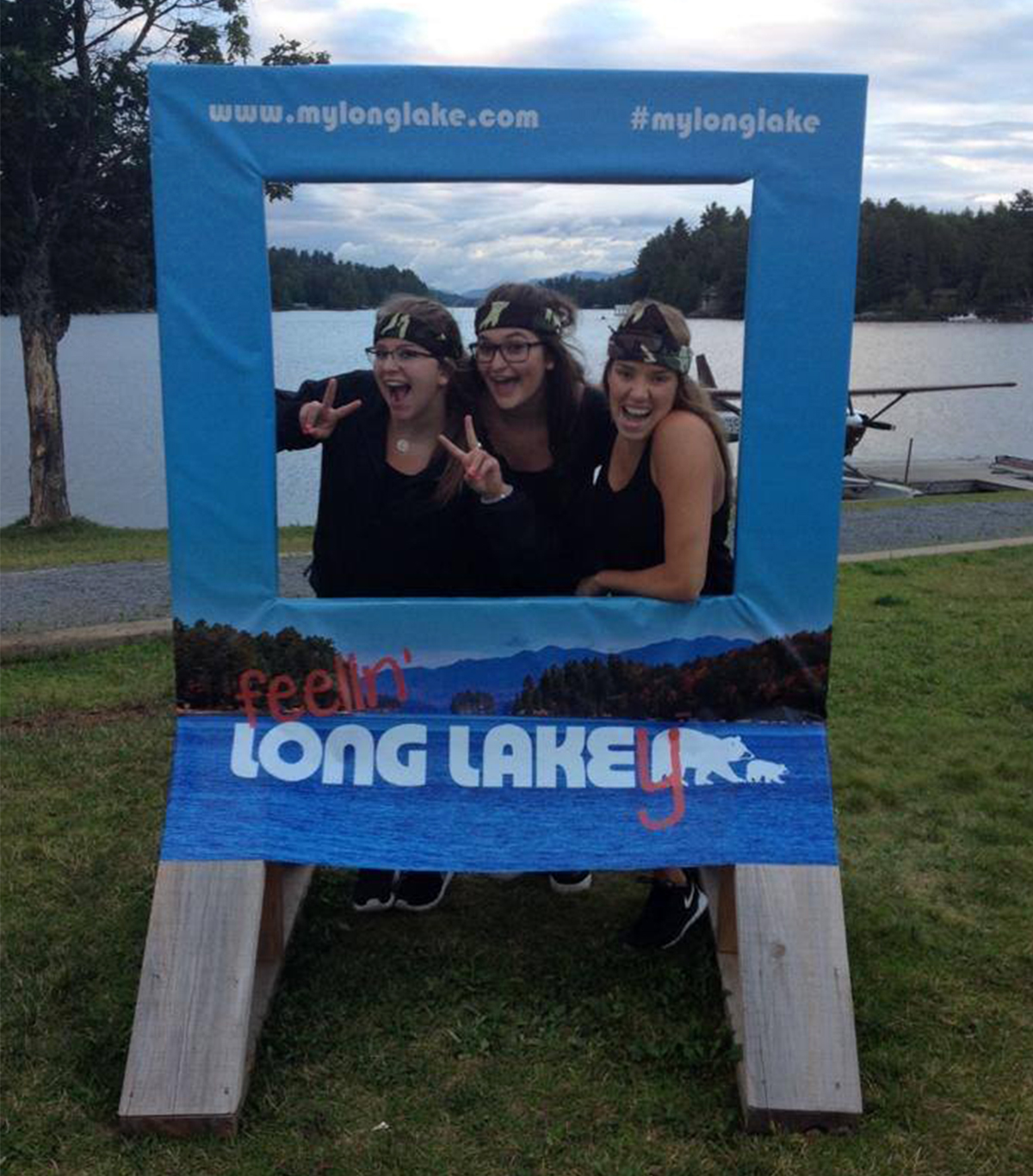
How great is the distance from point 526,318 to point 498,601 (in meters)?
0.68

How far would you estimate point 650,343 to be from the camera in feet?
9.77

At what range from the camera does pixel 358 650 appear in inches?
122

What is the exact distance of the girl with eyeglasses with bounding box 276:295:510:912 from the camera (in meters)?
3.02

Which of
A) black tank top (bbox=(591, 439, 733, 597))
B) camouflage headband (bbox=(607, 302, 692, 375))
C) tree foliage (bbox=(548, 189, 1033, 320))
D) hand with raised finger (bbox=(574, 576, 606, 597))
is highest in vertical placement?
tree foliage (bbox=(548, 189, 1033, 320))

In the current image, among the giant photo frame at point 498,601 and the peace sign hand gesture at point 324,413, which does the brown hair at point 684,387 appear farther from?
the peace sign hand gesture at point 324,413

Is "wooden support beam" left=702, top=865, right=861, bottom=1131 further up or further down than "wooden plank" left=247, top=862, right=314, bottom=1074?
further up

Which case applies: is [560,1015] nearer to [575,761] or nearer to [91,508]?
[575,761]

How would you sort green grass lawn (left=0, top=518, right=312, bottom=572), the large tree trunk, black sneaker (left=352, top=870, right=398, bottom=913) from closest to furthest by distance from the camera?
1. black sneaker (left=352, top=870, right=398, bottom=913)
2. green grass lawn (left=0, top=518, right=312, bottom=572)
3. the large tree trunk

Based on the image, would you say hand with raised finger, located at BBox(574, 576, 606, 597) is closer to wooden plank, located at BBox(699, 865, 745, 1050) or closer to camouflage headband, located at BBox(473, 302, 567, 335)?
camouflage headband, located at BBox(473, 302, 567, 335)

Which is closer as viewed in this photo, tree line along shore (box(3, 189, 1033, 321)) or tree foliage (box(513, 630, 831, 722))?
tree line along shore (box(3, 189, 1033, 321))

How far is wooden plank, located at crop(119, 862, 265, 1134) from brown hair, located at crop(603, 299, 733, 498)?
151 centimetres

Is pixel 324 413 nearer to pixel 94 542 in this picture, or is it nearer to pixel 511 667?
pixel 511 667

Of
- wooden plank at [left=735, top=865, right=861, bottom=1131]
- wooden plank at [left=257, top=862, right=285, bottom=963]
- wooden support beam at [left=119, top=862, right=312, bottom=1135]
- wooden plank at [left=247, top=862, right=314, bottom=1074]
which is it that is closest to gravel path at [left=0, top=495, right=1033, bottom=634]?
wooden plank at [left=247, top=862, right=314, bottom=1074]

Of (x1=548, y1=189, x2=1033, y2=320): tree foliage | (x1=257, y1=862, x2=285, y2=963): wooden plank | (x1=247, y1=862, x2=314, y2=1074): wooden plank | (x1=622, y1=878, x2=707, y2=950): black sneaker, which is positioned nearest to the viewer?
(x1=247, y1=862, x2=314, y2=1074): wooden plank
